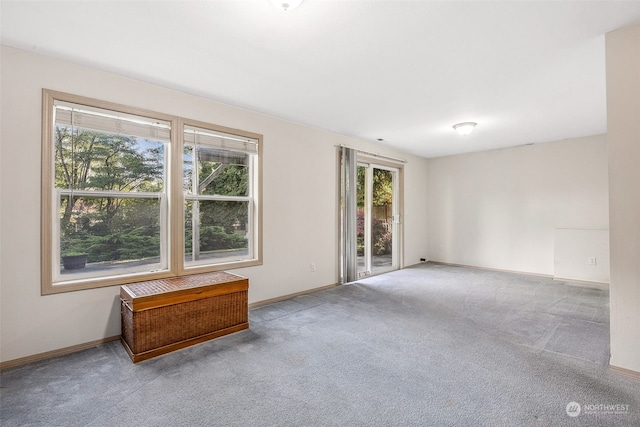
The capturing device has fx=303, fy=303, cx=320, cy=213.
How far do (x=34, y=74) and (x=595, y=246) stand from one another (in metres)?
7.32

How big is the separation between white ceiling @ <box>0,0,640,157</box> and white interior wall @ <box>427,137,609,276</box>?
5.70ft

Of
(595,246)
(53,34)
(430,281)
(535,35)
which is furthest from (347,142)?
(595,246)

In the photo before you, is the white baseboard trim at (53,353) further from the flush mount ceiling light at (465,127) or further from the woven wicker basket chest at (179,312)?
the flush mount ceiling light at (465,127)

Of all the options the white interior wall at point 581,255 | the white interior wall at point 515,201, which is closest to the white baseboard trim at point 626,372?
the white interior wall at point 581,255

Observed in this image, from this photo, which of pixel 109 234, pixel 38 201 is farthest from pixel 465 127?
pixel 38 201

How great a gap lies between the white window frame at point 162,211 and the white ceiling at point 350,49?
0.34m

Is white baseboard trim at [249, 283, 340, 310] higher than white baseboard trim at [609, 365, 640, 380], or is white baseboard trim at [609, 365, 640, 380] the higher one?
white baseboard trim at [249, 283, 340, 310]

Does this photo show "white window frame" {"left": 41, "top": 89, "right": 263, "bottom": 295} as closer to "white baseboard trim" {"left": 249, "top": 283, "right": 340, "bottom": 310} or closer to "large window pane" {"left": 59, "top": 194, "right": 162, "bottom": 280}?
"large window pane" {"left": 59, "top": 194, "right": 162, "bottom": 280}

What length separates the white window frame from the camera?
2.48 m

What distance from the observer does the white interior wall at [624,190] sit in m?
2.09

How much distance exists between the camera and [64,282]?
2590mm

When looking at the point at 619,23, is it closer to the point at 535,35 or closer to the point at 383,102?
the point at 535,35

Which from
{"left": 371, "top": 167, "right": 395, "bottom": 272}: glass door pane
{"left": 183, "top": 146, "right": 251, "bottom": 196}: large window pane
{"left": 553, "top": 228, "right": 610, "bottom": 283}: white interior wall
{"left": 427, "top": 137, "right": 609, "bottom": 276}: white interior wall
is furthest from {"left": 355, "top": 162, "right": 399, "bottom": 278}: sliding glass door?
{"left": 553, "top": 228, "right": 610, "bottom": 283}: white interior wall

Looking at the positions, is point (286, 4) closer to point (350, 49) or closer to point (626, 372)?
point (350, 49)
